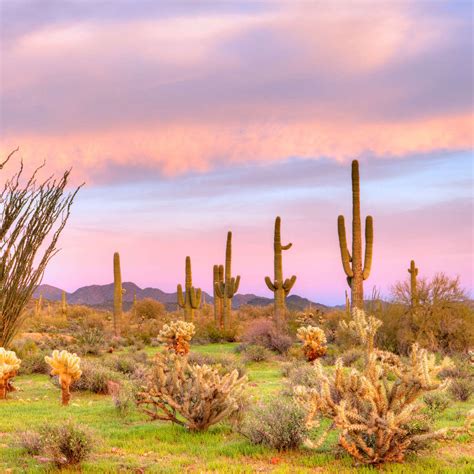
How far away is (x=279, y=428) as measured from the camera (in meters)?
9.08

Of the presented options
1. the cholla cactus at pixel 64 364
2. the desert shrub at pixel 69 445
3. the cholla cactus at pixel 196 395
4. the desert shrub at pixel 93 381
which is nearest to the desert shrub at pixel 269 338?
the desert shrub at pixel 93 381

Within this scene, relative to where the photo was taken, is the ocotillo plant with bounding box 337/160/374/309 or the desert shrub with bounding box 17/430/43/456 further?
the ocotillo plant with bounding box 337/160/374/309

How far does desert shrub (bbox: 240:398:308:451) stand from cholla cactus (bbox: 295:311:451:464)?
83 cm

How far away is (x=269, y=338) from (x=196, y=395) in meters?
17.5

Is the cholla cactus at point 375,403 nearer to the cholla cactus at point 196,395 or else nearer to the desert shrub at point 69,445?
the cholla cactus at point 196,395

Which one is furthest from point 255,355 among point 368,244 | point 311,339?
point 368,244

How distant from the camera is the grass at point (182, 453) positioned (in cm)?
809

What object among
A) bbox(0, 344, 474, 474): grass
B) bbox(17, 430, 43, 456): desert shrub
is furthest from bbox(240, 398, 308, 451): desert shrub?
bbox(17, 430, 43, 456): desert shrub

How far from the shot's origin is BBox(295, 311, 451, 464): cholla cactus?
785 centimetres

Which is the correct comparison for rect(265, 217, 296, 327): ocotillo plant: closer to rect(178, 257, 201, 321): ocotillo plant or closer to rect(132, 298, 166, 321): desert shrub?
rect(178, 257, 201, 321): ocotillo plant

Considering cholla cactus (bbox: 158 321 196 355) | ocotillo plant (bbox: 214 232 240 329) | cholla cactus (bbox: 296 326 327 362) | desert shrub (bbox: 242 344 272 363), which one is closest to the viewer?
cholla cactus (bbox: 296 326 327 362)

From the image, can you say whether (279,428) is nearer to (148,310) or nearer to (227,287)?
(227,287)

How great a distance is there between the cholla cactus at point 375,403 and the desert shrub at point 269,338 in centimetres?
1724

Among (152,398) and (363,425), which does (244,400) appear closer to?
(152,398)
